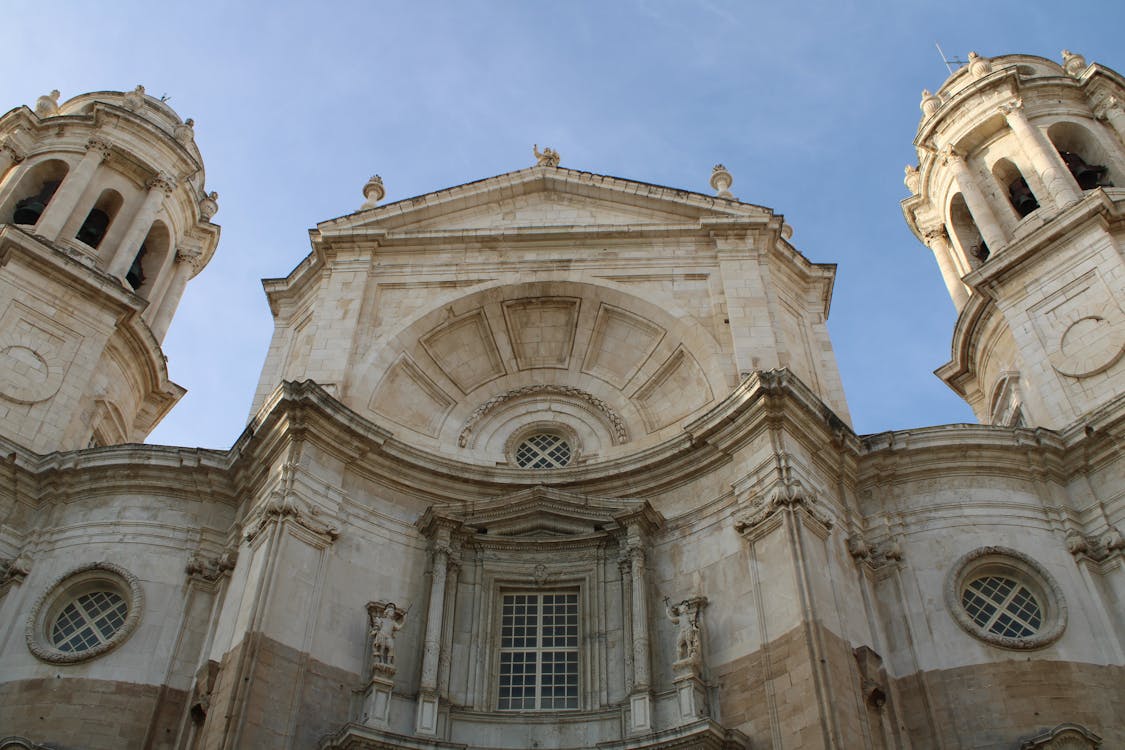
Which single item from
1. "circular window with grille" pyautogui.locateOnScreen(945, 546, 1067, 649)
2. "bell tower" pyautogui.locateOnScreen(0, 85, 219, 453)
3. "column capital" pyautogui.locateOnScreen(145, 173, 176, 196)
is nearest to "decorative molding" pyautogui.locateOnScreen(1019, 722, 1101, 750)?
"circular window with grille" pyautogui.locateOnScreen(945, 546, 1067, 649)

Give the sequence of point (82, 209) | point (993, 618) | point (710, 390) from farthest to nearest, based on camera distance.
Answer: point (82, 209) → point (710, 390) → point (993, 618)

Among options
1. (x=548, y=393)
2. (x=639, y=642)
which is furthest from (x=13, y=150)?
(x=639, y=642)

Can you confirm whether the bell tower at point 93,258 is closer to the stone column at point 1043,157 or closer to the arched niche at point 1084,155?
the stone column at point 1043,157

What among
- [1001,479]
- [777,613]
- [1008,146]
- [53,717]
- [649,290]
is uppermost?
[1008,146]

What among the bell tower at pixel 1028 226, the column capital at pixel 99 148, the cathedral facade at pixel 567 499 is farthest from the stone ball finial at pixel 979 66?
the column capital at pixel 99 148

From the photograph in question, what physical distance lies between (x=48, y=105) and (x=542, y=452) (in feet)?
66.5

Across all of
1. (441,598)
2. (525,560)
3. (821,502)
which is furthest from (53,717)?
(821,502)

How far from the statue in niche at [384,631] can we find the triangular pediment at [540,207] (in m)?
10.5

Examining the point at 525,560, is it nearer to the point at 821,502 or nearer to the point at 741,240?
the point at 821,502

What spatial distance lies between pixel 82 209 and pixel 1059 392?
2427 cm

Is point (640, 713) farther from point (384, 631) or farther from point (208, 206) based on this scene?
point (208, 206)

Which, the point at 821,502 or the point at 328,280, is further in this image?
the point at 328,280

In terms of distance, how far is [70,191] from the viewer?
28203 mm

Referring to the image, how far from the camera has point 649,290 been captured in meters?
24.3
